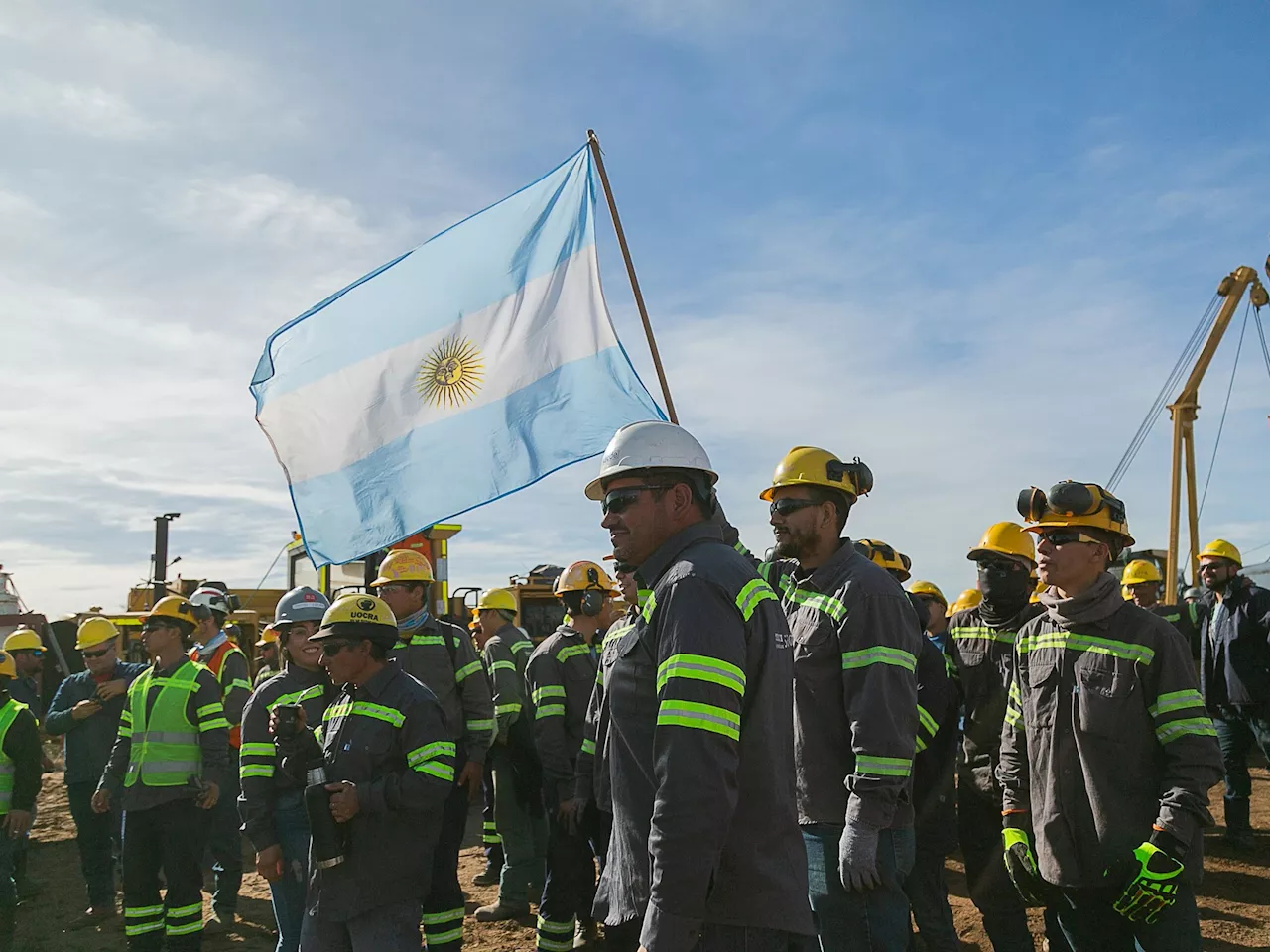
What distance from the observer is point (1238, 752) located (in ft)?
26.8

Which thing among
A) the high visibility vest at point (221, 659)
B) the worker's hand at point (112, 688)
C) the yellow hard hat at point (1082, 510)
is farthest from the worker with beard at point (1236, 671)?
the worker's hand at point (112, 688)

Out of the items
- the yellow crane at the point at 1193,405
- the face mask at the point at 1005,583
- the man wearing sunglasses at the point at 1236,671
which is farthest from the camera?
the yellow crane at the point at 1193,405

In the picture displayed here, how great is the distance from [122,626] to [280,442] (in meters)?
9.81

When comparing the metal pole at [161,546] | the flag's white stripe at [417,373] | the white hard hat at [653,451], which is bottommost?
the white hard hat at [653,451]

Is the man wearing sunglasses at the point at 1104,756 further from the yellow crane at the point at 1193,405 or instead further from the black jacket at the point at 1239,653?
the yellow crane at the point at 1193,405

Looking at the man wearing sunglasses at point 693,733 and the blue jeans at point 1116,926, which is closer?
the man wearing sunglasses at point 693,733

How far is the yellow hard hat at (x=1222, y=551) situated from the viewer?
27.6 feet

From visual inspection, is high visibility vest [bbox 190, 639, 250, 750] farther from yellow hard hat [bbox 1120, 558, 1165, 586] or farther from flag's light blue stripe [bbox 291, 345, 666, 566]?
yellow hard hat [bbox 1120, 558, 1165, 586]

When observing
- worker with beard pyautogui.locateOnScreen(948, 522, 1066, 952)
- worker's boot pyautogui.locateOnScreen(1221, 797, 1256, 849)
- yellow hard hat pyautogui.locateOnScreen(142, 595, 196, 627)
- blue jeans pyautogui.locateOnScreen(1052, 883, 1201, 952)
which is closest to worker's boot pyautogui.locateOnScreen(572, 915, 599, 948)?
worker with beard pyautogui.locateOnScreen(948, 522, 1066, 952)

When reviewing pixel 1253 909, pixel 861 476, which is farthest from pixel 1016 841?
pixel 1253 909

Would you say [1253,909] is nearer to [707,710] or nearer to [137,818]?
[707,710]

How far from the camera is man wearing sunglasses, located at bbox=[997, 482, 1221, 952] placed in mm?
3285

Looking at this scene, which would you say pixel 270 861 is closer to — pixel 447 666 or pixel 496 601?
pixel 447 666

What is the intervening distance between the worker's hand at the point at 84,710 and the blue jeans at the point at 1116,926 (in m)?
7.47
